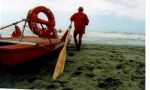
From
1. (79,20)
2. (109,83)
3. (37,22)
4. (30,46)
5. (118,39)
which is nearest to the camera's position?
(109,83)

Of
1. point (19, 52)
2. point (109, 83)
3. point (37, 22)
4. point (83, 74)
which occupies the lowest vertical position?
point (109, 83)

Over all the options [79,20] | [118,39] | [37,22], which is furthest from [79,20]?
[118,39]

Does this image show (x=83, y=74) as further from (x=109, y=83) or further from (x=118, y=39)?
(x=118, y=39)

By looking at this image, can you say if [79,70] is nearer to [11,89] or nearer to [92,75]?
[92,75]

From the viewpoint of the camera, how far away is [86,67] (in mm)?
6398

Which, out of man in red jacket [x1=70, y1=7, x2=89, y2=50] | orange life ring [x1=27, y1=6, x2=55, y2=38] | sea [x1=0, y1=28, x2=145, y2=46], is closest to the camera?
orange life ring [x1=27, y1=6, x2=55, y2=38]

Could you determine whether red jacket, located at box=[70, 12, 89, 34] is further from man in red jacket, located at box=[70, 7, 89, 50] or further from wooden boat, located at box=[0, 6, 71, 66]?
wooden boat, located at box=[0, 6, 71, 66]

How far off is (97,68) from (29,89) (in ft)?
4.85

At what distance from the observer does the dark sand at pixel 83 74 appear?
5.60 meters

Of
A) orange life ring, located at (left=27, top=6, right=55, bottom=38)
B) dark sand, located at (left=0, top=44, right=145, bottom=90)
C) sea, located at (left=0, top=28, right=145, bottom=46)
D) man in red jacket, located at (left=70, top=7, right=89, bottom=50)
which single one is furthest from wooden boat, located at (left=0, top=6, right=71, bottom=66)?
sea, located at (left=0, top=28, right=145, bottom=46)

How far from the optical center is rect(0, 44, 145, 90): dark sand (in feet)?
18.4

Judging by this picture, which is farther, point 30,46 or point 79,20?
point 79,20

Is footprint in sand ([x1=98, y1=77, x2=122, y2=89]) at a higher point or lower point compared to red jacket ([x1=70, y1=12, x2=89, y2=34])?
lower

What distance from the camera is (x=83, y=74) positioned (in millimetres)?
6016
